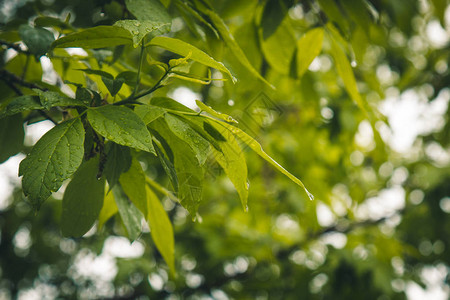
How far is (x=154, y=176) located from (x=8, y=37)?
1869 millimetres

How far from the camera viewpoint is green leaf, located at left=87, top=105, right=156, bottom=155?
1.73 ft

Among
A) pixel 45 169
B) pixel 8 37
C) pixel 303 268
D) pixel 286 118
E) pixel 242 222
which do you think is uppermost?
pixel 45 169

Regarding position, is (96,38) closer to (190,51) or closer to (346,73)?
(190,51)

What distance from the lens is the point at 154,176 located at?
2.79 meters

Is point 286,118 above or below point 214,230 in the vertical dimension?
above

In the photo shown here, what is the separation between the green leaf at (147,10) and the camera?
719 mm

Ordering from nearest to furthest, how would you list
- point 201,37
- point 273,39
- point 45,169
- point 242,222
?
point 45,169 → point 201,37 → point 273,39 → point 242,222

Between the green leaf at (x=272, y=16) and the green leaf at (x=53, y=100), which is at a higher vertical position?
the green leaf at (x=272, y=16)

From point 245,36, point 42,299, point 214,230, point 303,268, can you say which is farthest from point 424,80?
point 42,299

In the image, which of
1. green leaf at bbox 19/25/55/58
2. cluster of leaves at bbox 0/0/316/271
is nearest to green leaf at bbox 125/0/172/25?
cluster of leaves at bbox 0/0/316/271

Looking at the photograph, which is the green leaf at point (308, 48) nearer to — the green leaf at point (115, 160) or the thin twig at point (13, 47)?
the green leaf at point (115, 160)

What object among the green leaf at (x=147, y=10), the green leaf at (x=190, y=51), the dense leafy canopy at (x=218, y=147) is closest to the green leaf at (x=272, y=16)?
the dense leafy canopy at (x=218, y=147)

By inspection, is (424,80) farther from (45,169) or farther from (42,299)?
(42,299)

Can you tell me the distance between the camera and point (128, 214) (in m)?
0.83
